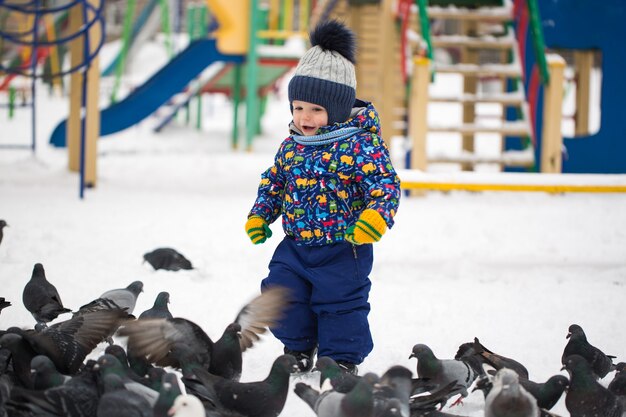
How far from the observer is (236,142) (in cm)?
1666

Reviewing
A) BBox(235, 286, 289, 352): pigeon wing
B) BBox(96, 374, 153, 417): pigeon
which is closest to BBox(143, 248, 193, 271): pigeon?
BBox(235, 286, 289, 352): pigeon wing

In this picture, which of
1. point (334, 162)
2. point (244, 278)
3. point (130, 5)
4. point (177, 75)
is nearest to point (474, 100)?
point (177, 75)

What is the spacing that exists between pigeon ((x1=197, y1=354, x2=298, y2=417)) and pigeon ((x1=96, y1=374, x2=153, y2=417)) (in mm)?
325

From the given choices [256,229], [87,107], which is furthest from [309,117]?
[87,107]

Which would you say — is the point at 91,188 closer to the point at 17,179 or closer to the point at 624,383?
the point at 17,179

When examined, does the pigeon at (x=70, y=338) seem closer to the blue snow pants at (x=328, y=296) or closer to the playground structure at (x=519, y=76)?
the blue snow pants at (x=328, y=296)

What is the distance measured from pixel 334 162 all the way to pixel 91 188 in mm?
6445

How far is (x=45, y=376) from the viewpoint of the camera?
296 centimetres

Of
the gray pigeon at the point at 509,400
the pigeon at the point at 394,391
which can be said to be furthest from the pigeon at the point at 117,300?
the gray pigeon at the point at 509,400

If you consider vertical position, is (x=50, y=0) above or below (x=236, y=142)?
above

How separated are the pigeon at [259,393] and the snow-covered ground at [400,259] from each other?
0.30 meters

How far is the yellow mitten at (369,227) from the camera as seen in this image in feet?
11.0

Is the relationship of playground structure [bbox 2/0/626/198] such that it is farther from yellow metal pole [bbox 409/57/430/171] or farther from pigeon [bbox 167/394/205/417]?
pigeon [bbox 167/394/205/417]

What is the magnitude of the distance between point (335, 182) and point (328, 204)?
0.10 m
